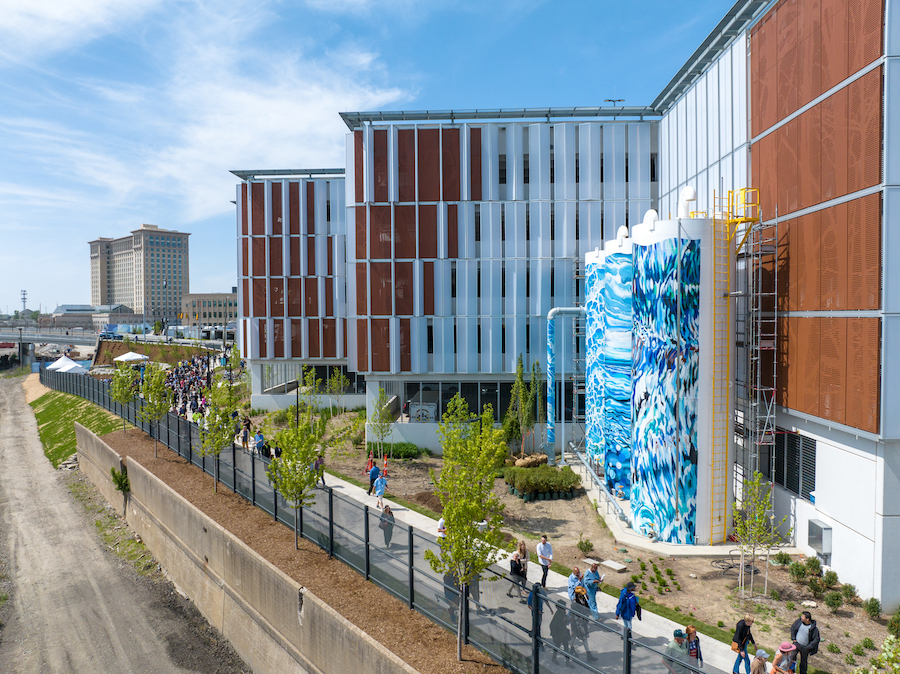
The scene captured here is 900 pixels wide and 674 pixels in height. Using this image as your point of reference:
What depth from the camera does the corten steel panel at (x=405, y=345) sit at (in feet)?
106

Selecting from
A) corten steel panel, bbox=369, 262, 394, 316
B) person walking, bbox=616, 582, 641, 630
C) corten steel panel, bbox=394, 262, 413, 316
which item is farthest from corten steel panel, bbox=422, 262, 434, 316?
person walking, bbox=616, 582, 641, 630

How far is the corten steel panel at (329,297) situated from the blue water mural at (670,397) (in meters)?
28.9

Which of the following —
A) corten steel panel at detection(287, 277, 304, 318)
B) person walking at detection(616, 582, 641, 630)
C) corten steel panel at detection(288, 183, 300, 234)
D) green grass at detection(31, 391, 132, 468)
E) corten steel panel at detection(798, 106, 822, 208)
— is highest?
corten steel panel at detection(288, 183, 300, 234)

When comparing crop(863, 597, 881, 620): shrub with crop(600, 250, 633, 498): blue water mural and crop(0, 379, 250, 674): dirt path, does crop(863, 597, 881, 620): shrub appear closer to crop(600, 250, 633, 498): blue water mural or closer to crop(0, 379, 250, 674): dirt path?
crop(600, 250, 633, 498): blue water mural

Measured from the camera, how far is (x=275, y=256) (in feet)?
146

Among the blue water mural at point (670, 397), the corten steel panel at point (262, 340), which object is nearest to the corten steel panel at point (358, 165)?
the corten steel panel at point (262, 340)

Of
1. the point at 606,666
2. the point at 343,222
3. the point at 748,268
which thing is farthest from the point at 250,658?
the point at 343,222

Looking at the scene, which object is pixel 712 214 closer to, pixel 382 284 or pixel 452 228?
pixel 452 228

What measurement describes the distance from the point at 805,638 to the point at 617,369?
13.1m

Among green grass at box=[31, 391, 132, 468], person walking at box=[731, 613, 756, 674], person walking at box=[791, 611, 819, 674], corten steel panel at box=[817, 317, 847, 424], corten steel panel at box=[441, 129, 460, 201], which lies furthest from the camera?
green grass at box=[31, 391, 132, 468]

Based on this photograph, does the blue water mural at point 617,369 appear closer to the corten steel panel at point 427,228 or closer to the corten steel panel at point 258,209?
the corten steel panel at point 427,228

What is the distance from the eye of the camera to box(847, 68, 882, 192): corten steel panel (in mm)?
14336

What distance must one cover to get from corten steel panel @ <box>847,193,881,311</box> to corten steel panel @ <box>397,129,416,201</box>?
21.0 meters

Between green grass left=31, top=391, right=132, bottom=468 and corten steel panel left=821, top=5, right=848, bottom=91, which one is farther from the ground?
corten steel panel left=821, top=5, right=848, bottom=91
